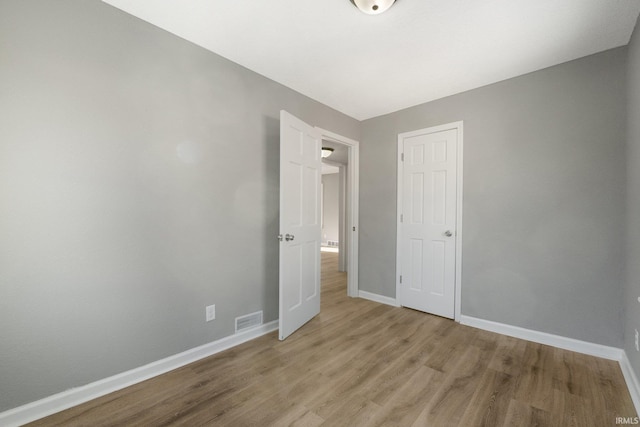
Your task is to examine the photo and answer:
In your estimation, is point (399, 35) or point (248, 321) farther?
point (248, 321)

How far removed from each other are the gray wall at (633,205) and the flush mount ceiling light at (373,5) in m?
1.72

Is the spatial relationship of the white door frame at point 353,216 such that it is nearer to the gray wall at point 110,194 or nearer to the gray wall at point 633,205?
the gray wall at point 110,194

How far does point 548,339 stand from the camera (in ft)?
7.88

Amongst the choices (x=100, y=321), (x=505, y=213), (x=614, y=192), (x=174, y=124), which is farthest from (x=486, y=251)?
(x=100, y=321)

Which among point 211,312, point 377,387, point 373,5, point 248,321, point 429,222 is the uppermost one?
point 373,5

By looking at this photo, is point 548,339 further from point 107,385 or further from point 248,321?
point 107,385

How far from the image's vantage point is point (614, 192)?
2143 mm

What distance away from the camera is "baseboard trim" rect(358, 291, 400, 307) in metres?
3.47

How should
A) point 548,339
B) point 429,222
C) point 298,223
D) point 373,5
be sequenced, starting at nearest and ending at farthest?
point 373,5 < point 548,339 < point 298,223 < point 429,222

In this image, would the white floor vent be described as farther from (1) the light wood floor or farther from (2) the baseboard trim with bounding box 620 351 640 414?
(2) the baseboard trim with bounding box 620 351 640 414

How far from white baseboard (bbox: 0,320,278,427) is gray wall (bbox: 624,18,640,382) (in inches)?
116

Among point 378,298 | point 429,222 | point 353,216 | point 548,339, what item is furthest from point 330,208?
point 548,339

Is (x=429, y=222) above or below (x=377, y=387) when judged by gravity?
above

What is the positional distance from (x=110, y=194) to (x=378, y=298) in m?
3.15
